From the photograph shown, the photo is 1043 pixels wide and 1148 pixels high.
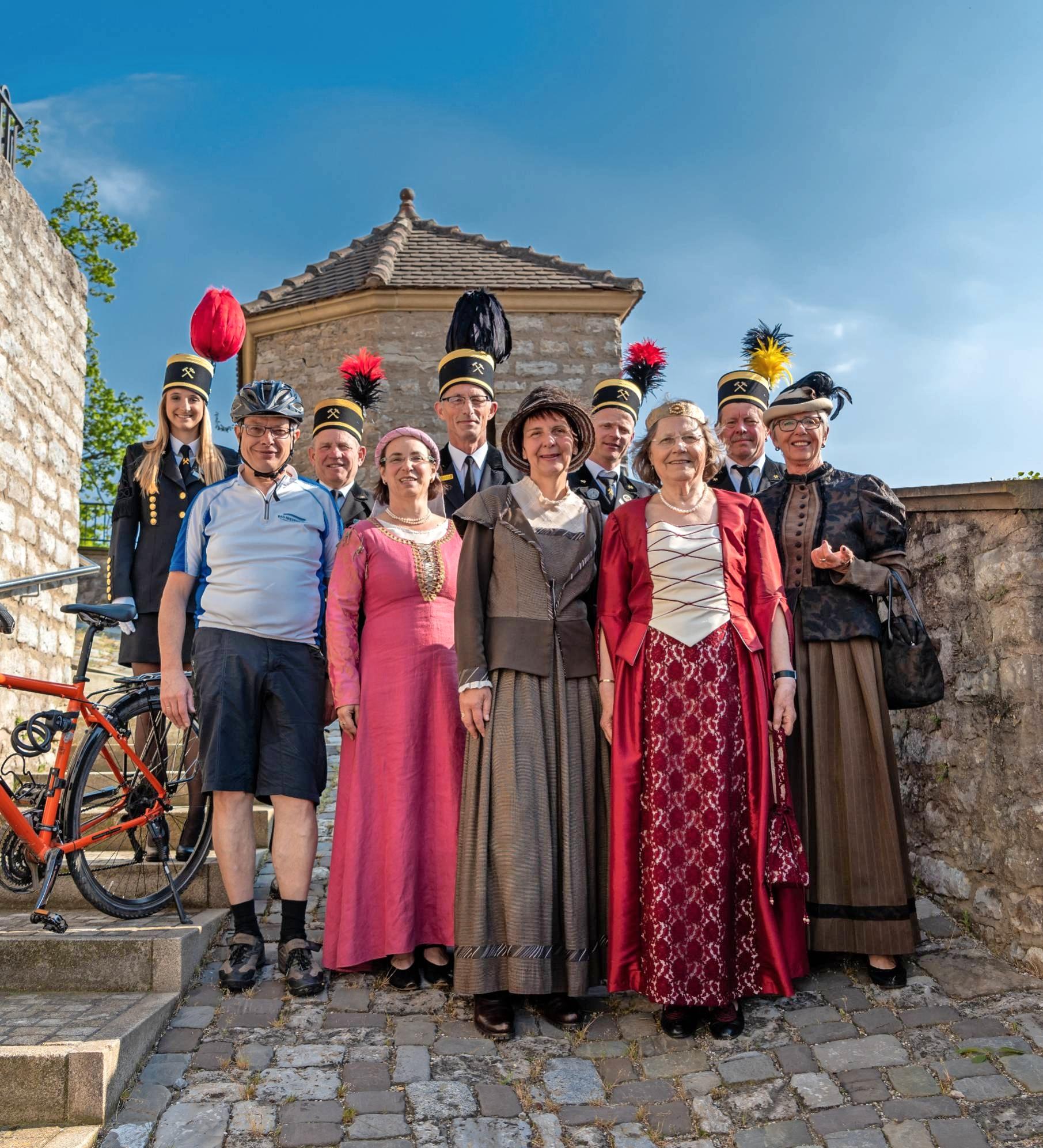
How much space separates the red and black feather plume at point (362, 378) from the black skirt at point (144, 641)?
5.70 ft

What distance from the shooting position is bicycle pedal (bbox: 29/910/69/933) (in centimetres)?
346

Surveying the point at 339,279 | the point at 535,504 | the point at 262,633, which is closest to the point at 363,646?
the point at 262,633

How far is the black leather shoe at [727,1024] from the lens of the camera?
11.1 ft

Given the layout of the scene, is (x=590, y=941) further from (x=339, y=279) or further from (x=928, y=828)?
Result: (x=339, y=279)

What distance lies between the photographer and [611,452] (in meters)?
4.91

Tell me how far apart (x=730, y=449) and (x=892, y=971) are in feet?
7.51

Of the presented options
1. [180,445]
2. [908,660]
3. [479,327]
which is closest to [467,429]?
[479,327]

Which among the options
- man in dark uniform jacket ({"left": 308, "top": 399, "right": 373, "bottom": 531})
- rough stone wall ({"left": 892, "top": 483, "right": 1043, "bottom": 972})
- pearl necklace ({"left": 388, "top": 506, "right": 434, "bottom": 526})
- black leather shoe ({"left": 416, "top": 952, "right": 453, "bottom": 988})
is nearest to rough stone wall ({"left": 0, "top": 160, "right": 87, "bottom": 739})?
man in dark uniform jacket ({"left": 308, "top": 399, "right": 373, "bottom": 531})

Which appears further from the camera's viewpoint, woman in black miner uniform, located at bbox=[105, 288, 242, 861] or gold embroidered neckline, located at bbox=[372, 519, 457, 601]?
woman in black miner uniform, located at bbox=[105, 288, 242, 861]

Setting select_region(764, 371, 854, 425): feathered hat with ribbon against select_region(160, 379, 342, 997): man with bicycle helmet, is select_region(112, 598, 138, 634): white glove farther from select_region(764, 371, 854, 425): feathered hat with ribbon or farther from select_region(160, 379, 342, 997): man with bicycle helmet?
select_region(764, 371, 854, 425): feathered hat with ribbon

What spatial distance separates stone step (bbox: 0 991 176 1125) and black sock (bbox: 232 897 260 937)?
1.78 ft

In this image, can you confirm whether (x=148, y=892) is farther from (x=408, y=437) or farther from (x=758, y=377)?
(x=758, y=377)

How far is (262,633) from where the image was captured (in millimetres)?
3758

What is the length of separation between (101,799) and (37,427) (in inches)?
139
